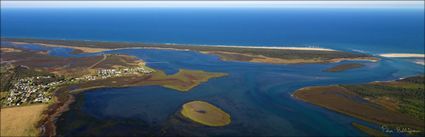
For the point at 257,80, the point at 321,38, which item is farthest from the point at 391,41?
the point at 257,80

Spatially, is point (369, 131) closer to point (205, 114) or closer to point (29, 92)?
point (205, 114)

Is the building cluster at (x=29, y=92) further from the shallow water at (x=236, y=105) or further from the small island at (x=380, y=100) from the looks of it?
the small island at (x=380, y=100)

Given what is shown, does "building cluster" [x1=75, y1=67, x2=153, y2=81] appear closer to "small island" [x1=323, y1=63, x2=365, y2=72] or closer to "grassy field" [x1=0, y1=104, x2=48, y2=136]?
"grassy field" [x1=0, y1=104, x2=48, y2=136]

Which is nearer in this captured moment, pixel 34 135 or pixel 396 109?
pixel 34 135

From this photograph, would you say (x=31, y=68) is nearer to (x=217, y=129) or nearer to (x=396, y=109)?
(x=217, y=129)

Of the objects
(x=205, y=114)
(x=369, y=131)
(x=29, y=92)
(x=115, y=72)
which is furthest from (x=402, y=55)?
(x=29, y=92)

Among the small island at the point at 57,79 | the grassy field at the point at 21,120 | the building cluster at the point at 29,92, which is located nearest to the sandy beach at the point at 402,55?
the small island at the point at 57,79

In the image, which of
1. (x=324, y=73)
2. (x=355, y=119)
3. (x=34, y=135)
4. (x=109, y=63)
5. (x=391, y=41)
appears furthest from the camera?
(x=391, y=41)
